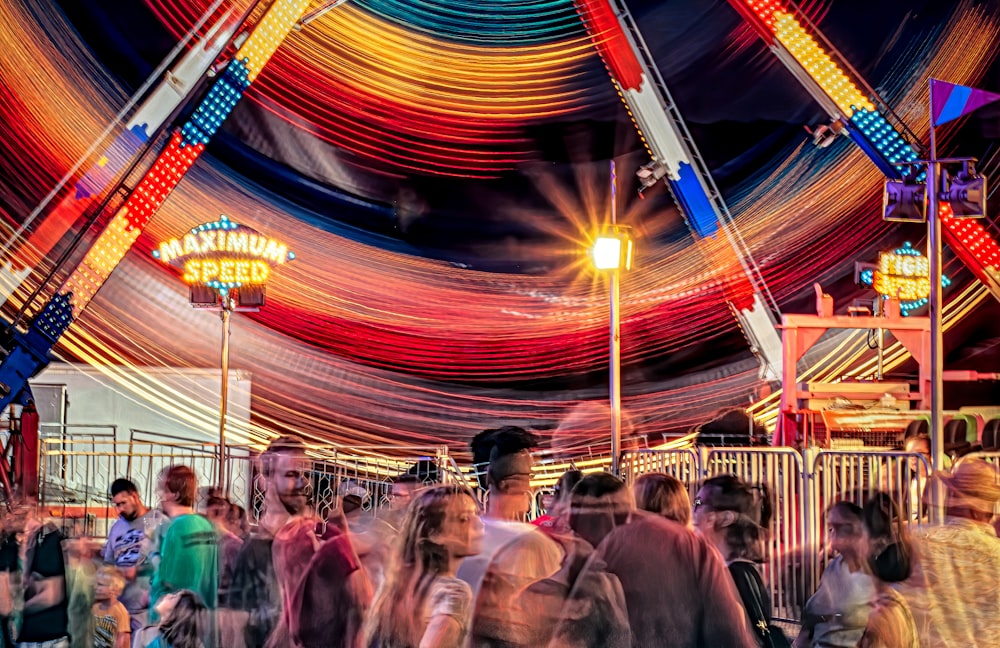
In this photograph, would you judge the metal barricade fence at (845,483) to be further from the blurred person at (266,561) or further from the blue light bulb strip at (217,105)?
the blue light bulb strip at (217,105)

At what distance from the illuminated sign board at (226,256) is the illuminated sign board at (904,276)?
31.4 ft

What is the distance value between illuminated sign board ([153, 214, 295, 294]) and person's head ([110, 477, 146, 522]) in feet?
21.5

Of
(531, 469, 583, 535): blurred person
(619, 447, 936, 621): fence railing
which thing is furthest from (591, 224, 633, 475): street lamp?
(531, 469, 583, 535): blurred person

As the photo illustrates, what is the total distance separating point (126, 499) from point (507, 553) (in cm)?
390

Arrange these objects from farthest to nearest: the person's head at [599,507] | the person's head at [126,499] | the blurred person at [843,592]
→ 1. the person's head at [126,499]
2. the blurred person at [843,592]
3. the person's head at [599,507]

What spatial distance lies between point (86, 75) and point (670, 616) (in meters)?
19.2

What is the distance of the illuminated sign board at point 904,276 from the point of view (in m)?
18.7

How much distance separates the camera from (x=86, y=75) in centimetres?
2056

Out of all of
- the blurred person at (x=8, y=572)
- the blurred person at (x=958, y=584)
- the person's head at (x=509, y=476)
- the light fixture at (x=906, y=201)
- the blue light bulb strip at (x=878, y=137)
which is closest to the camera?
the person's head at (x=509, y=476)

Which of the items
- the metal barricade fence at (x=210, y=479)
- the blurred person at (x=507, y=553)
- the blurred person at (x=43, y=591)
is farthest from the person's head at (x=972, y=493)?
the metal barricade fence at (x=210, y=479)

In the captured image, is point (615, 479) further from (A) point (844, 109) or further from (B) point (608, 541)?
(A) point (844, 109)

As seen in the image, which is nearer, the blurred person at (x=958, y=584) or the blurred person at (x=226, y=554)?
the blurred person at (x=958, y=584)

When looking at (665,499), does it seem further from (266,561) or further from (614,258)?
(614,258)

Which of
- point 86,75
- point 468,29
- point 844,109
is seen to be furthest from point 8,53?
point 844,109
